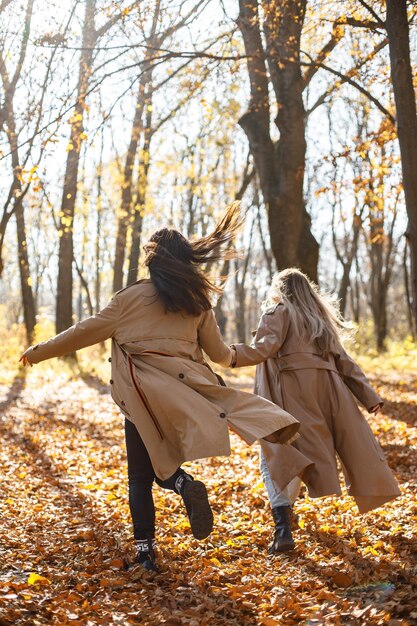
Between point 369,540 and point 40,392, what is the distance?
1073 centimetres

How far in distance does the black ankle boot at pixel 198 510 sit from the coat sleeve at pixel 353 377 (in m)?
1.70

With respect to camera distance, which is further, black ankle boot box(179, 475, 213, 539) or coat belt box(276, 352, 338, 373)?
coat belt box(276, 352, 338, 373)

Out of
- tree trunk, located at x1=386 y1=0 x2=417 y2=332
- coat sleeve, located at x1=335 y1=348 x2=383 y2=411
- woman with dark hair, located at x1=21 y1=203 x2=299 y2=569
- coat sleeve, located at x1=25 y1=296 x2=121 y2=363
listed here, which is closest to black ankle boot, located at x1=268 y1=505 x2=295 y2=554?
woman with dark hair, located at x1=21 y1=203 x2=299 y2=569

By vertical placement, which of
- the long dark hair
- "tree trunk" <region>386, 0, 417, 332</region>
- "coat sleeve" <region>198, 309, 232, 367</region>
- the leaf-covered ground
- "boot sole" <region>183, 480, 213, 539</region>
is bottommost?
the leaf-covered ground

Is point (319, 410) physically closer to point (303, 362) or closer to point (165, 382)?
point (303, 362)

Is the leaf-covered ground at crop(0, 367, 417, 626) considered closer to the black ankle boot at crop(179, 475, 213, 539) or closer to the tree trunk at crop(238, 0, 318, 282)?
the black ankle boot at crop(179, 475, 213, 539)

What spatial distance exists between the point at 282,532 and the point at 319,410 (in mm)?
912

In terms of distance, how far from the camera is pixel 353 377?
17.7 ft

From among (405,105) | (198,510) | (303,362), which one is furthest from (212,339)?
(405,105)

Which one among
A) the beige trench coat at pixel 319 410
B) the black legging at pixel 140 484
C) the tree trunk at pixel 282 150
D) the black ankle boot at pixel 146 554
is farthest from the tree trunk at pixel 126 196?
the black ankle boot at pixel 146 554

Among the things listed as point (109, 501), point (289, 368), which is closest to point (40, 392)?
point (109, 501)

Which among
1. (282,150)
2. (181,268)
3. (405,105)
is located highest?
(282,150)

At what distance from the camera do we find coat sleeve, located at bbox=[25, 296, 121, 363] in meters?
4.41

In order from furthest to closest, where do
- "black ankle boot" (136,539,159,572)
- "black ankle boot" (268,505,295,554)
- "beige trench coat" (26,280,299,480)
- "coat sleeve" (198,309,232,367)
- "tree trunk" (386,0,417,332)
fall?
"tree trunk" (386,0,417,332) < "black ankle boot" (268,505,295,554) < "coat sleeve" (198,309,232,367) < "black ankle boot" (136,539,159,572) < "beige trench coat" (26,280,299,480)
